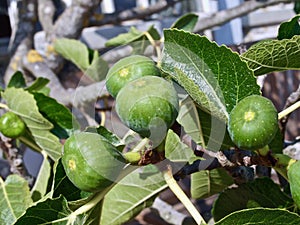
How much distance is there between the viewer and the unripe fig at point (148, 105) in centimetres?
44

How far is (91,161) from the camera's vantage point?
1.43 feet

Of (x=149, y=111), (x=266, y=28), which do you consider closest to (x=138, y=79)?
(x=149, y=111)

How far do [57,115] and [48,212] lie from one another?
32cm

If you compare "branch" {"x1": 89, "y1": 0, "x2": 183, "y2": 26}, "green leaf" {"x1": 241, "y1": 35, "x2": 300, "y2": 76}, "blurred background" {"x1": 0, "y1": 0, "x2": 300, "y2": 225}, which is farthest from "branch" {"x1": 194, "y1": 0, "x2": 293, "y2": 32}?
"green leaf" {"x1": 241, "y1": 35, "x2": 300, "y2": 76}

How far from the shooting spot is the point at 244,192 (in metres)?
0.65

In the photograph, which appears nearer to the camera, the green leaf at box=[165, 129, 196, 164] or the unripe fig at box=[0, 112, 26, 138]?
the green leaf at box=[165, 129, 196, 164]

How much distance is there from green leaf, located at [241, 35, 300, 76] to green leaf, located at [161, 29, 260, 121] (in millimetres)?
18

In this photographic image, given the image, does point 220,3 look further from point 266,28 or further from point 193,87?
point 193,87

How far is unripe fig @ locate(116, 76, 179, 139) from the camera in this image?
1.44ft

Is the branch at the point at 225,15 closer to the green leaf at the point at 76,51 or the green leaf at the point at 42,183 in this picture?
the green leaf at the point at 76,51

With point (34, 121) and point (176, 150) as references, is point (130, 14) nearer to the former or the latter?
point (34, 121)

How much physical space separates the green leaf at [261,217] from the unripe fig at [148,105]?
Answer: 0.10 m

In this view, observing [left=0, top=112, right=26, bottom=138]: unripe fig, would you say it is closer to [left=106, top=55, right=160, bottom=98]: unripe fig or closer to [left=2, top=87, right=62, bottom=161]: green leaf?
[left=2, top=87, right=62, bottom=161]: green leaf

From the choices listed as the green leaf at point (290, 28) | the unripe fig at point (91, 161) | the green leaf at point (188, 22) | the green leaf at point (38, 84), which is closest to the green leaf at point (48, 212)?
the unripe fig at point (91, 161)
